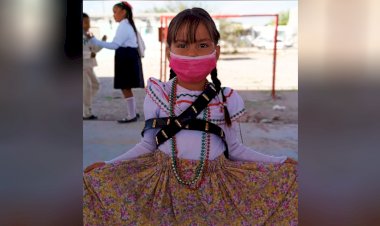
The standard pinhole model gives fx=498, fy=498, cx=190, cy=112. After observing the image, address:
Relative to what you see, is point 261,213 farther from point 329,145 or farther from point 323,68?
point 323,68

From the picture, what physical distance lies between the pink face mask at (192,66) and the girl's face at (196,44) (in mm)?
20

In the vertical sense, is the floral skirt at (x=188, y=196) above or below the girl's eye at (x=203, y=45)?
below

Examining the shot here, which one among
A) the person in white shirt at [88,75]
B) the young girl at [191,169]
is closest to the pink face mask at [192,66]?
the young girl at [191,169]

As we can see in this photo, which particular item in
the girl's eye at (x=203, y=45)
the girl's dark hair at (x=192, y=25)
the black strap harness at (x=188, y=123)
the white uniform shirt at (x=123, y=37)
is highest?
the white uniform shirt at (x=123, y=37)

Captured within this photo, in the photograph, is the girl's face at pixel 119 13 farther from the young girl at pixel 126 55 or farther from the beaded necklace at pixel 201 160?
the beaded necklace at pixel 201 160

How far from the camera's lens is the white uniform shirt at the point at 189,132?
5.51 ft

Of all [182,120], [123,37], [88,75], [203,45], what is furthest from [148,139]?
[88,75]

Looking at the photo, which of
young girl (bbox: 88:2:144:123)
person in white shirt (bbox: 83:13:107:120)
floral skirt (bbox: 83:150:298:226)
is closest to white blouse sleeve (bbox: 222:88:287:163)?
floral skirt (bbox: 83:150:298:226)

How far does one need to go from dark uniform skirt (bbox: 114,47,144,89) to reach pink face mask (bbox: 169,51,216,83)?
13.9 ft

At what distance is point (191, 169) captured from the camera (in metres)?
1.64

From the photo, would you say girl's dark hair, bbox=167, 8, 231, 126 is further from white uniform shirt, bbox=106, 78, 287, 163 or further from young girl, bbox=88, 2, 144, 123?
young girl, bbox=88, 2, 144, 123

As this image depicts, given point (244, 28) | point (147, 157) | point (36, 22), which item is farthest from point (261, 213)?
point (244, 28)

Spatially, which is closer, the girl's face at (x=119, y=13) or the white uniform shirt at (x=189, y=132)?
the white uniform shirt at (x=189, y=132)

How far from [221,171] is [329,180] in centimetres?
68
